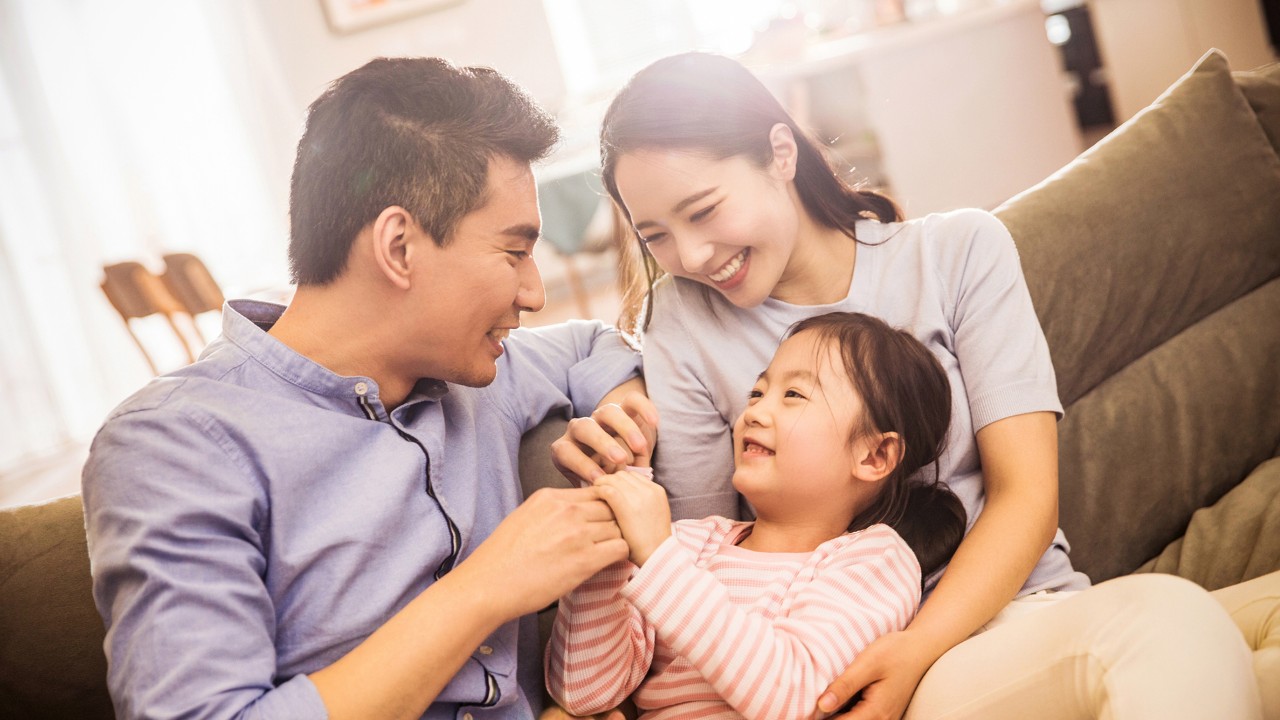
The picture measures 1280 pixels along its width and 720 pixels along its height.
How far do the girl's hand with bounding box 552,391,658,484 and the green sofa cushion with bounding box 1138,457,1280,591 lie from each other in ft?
3.17

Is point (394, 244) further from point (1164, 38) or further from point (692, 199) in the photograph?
point (1164, 38)

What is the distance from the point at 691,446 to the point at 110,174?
6.10 meters

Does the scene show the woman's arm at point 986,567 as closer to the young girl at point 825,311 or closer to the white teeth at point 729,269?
the young girl at point 825,311

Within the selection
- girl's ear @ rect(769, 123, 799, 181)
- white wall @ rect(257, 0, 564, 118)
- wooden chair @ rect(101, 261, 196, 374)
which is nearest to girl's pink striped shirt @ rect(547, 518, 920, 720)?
girl's ear @ rect(769, 123, 799, 181)

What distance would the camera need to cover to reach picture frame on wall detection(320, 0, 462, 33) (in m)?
6.71

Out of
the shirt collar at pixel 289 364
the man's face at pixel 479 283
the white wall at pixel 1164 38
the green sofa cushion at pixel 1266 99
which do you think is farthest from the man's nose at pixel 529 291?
the white wall at pixel 1164 38

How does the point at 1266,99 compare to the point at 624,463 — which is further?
the point at 1266,99

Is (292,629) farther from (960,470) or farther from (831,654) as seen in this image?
(960,470)

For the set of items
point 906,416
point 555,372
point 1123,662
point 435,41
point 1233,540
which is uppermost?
point 435,41

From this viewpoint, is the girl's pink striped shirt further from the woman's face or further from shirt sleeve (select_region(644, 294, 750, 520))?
the woman's face

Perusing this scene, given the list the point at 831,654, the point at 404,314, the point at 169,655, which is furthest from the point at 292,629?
the point at 831,654

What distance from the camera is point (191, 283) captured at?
4.52 metres

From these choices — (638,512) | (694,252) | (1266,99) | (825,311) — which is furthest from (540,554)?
(1266,99)

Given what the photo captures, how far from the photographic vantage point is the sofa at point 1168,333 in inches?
66.5
